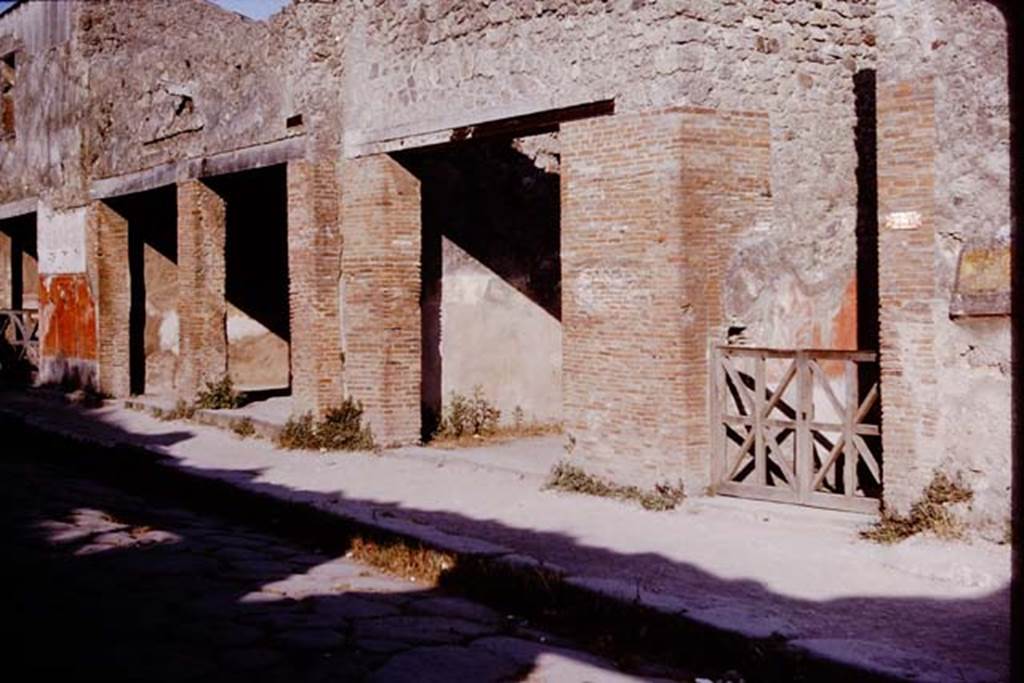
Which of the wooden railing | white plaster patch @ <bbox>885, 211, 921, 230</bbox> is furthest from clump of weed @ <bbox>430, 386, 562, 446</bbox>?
the wooden railing

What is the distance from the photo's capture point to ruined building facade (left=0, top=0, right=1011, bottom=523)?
21.5 ft

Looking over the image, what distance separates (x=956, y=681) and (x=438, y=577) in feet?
9.40

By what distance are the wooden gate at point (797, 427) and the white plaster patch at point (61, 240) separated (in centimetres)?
1096

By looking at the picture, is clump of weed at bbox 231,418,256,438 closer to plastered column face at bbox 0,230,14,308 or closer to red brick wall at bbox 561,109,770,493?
red brick wall at bbox 561,109,770,493

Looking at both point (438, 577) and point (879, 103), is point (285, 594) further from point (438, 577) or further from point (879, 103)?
point (879, 103)

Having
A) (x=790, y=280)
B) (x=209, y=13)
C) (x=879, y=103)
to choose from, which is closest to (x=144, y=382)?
(x=209, y=13)

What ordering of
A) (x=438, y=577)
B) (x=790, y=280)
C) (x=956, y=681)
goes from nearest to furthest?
1. (x=956, y=681)
2. (x=438, y=577)
3. (x=790, y=280)

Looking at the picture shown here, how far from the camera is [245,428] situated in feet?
38.3

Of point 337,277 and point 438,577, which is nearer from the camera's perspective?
point 438,577

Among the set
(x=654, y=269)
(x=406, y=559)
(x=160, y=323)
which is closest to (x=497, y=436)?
(x=654, y=269)

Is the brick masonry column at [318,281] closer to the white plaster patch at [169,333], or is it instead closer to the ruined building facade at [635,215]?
the ruined building facade at [635,215]

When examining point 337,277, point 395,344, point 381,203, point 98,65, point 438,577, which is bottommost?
point 438,577

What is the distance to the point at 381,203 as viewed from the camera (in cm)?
1038

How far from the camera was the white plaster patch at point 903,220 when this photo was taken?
6617mm
